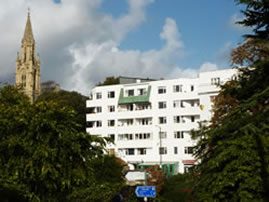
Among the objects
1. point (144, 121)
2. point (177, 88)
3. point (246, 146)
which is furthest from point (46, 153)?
point (144, 121)

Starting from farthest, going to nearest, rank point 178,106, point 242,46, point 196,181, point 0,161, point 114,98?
1. point 114,98
2. point 178,106
3. point 242,46
4. point 0,161
5. point 196,181

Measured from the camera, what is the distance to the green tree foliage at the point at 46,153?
20859mm

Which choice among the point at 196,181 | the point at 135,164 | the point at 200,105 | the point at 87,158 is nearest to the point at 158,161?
the point at 135,164

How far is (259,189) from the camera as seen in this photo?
14.2 metres

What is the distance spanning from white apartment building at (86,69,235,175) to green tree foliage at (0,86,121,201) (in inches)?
1842

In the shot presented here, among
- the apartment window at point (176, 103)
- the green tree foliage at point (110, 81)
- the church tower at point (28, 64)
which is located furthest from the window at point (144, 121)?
the church tower at point (28, 64)

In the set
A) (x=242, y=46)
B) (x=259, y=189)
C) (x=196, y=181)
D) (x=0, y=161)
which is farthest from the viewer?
(x=242, y=46)

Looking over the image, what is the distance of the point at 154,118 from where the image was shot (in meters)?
76.8

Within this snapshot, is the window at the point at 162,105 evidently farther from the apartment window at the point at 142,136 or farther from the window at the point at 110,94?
the window at the point at 110,94

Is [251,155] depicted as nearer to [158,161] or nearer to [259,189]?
[259,189]

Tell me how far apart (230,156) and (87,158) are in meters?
9.01

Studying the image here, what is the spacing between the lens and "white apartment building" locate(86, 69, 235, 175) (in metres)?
72.6

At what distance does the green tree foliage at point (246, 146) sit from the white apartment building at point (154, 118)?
5256cm

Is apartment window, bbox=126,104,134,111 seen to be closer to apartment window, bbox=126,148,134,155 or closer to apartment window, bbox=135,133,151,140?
apartment window, bbox=135,133,151,140
